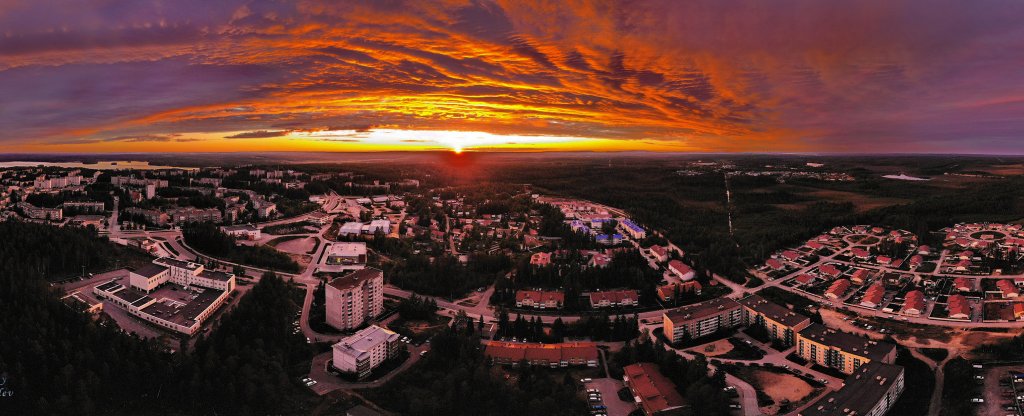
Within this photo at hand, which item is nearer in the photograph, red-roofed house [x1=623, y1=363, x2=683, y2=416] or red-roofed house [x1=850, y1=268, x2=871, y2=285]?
red-roofed house [x1=623, y1=363, x2=683, y2=416]

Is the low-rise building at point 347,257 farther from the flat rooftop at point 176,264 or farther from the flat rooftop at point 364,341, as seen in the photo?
the flat rooftop at point 364,341

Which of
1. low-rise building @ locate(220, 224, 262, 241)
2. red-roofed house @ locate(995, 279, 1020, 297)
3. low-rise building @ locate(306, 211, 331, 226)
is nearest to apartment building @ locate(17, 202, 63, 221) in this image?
low-rise building @ locate(220, 224, 262, 241)

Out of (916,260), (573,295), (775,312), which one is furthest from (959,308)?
(573,295)

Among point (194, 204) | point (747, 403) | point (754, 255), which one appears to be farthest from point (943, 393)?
point (194, 204)

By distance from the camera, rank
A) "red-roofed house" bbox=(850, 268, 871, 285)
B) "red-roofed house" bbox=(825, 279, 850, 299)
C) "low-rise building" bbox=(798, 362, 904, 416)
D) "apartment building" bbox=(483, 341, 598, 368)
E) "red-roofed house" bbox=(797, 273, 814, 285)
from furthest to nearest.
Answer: "red-roofed house" bbox=(850, 268, 871, 285), "red-roofed house" bbox=(797, 273, 814, 285), "red-roofed house" bbox=(825, 279, 850, 299), "apartment building" bbox=(483, 341, 598, 368), "low-rise building" bbox=(798, 362, 904, 416)

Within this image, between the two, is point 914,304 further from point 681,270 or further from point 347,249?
point 347,249

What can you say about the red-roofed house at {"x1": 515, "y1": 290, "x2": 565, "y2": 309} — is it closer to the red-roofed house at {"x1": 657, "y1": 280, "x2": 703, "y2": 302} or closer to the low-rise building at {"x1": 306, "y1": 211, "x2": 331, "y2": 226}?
the red-roofed house at {"x1": 657, "y1": 280, "x2": 703, "y2": 302}

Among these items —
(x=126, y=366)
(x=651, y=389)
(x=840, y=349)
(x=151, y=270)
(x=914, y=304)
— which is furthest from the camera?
(x=151, y=270)
